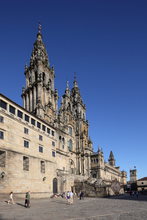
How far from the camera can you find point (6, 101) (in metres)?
33.7

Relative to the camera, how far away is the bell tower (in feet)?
204

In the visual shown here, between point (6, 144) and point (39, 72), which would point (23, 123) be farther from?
point (39, 72)

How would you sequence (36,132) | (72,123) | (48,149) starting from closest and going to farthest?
(36,132)
(48,149)
(72,123)

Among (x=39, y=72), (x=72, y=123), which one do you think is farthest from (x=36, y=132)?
(x=72, y=123)

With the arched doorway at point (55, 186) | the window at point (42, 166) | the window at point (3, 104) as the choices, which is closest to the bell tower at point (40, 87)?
the arched doorway at point (55, 186)

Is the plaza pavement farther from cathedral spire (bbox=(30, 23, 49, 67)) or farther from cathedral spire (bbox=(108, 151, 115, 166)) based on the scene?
cathedral spire (bbox=(108, 151, 115, 166))

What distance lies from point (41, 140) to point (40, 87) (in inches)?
970

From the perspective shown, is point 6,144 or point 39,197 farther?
point 39,197

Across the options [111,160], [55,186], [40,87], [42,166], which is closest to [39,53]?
[40,87]

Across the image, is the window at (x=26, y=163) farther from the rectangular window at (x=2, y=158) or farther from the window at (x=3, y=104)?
the window at (x=3, y=104)

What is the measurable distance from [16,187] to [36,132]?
36.3 ft

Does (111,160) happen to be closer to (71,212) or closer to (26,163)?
(26,163)

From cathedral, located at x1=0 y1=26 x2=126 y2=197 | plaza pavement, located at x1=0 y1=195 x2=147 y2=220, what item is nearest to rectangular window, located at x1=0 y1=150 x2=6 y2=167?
cathedral, located at x1=0 y1=26 x2=126 y2=197

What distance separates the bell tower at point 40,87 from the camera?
6225 cm
